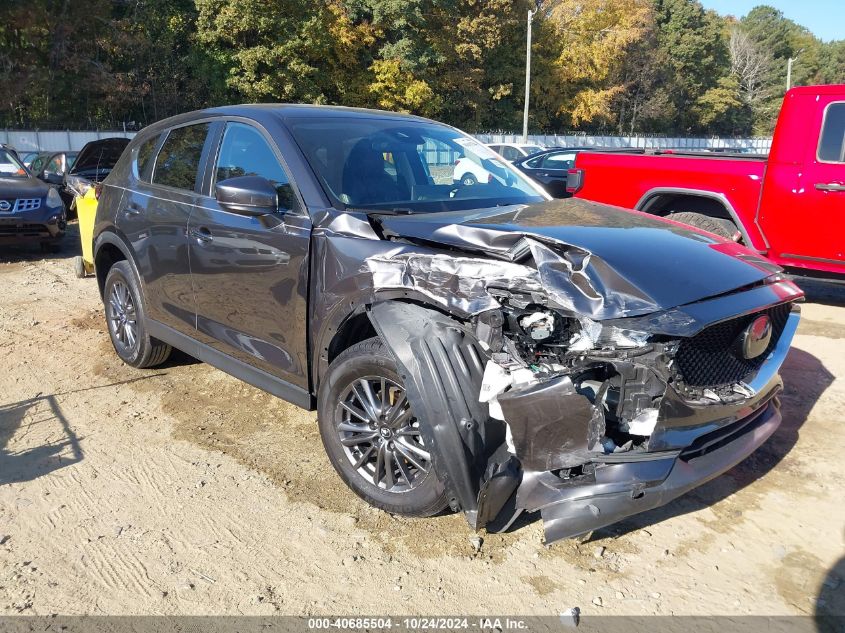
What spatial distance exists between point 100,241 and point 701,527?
4712 millimetres

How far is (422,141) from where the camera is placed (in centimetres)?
426

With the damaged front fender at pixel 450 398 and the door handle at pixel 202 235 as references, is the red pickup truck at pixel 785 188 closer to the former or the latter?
the door handle at pixel 202 235

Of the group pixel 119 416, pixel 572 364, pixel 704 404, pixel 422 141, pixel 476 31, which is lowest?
pixel 119 416

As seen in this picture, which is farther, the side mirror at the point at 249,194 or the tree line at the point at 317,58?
the tree line at the point at 317,58

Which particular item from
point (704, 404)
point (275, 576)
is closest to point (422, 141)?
point (704, 404)

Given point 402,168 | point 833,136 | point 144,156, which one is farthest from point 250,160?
point 833,136

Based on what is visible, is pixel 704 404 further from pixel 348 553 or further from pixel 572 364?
pixel 348 553

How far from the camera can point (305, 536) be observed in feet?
10.5

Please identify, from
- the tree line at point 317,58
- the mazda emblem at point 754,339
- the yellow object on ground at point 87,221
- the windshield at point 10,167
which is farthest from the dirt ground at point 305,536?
the tree line at point 317,58

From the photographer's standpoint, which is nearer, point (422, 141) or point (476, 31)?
point (422, 141)

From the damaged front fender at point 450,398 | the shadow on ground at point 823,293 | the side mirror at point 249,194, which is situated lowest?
the shadow on ground at point 823,293

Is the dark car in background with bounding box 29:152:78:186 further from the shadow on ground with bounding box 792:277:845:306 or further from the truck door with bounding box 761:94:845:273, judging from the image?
the shadow on ground with bounding box 792:277:845:306

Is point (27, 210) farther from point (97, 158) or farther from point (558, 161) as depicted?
point (558, 161)

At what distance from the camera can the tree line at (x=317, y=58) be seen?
106ft
